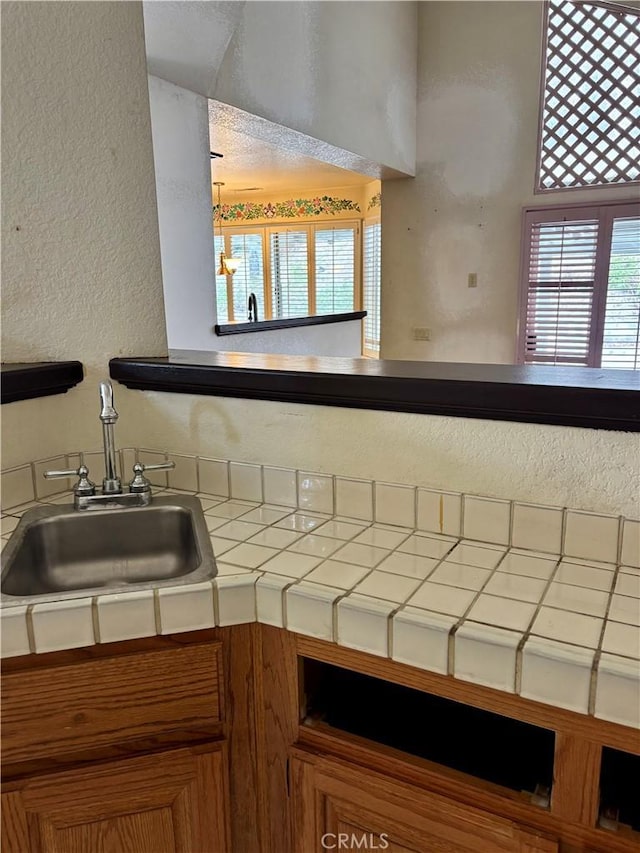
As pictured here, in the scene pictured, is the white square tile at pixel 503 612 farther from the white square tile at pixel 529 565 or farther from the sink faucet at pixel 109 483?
the sink faucet at pixel 109 483

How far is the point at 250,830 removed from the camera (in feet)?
3.16

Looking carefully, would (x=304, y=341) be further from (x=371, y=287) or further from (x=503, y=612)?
(x=503, y=612)

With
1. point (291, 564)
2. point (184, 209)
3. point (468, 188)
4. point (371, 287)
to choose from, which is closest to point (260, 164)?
point (468, 188)

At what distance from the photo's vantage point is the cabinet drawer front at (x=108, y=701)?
0.86 meters

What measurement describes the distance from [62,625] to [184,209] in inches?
91.8

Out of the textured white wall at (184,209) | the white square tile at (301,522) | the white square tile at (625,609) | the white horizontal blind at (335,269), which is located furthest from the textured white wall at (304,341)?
the white square tile at (625,609)

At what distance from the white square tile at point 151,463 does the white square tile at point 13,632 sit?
525 millimetres

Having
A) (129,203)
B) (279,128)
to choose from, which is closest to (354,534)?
(129,203)

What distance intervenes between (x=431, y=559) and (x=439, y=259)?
13.1 feet

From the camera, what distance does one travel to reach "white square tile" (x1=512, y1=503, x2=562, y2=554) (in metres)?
0.99

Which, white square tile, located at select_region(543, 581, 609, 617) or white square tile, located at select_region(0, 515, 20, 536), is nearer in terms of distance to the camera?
white square tile, located at select_region(543, 581, 609, 617)

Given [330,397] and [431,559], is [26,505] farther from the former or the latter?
[431,559]

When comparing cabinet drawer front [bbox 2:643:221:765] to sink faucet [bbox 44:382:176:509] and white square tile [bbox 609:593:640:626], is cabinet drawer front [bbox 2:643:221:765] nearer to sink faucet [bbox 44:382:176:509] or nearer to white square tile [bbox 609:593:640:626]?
sink faucet [bbox 44:382:176:509]

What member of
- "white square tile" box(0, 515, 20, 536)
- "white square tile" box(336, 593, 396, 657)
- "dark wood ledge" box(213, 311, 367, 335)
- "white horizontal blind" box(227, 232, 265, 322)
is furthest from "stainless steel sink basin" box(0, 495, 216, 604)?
"white horizontal blind" box(227, 232, 265, 322)
